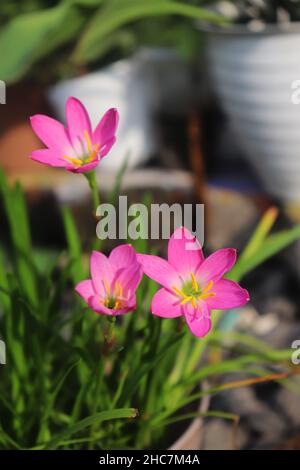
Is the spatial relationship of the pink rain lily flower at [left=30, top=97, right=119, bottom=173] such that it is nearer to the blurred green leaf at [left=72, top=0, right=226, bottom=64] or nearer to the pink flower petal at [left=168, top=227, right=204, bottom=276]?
the pink flower petal at [left=168, top=227, right=204, bottom=276]

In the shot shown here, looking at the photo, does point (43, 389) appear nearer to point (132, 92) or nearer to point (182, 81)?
point (132, 92)

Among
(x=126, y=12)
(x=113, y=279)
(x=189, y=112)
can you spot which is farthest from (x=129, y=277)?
(x=189, y=112)

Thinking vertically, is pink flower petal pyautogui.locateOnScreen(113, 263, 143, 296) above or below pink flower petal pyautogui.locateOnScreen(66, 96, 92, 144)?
below

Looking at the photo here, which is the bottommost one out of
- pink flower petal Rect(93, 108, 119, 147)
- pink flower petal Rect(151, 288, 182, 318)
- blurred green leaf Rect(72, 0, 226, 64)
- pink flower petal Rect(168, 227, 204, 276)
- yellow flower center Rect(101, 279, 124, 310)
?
pink flower petal Rect(151, 288, 182, 318)

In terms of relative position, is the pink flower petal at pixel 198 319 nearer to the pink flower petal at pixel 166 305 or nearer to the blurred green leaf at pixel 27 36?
the pink flower petal at pixel 166 305

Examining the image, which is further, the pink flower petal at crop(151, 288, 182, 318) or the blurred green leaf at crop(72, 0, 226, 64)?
the blurred green leaf at crop(72, 0, 226, 64)

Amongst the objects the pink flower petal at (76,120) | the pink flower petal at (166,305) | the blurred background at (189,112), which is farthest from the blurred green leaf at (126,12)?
the pink flower petal at (166,305)

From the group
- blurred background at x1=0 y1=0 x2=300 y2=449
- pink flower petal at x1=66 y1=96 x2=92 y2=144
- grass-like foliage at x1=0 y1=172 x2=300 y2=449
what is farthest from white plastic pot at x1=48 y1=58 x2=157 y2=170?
pink flower petal at x1=66 y1=96 x2=92 y2=144
